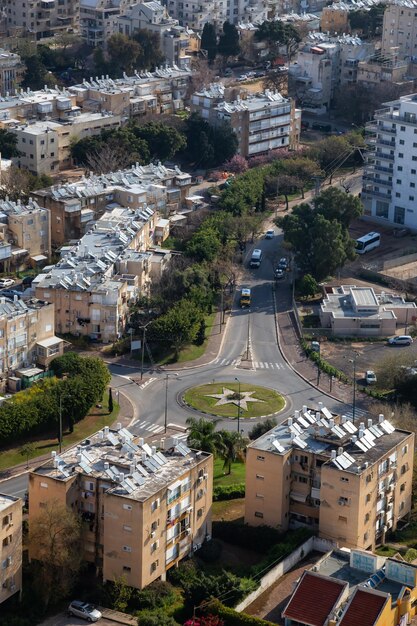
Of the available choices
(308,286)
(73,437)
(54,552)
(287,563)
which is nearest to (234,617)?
(287,563)

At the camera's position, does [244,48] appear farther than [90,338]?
Yes

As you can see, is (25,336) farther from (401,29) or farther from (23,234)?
(401,29)

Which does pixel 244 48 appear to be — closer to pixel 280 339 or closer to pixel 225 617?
pixel 280 339

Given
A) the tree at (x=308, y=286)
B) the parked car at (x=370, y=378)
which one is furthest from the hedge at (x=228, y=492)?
the tree at (x=308, y=286)

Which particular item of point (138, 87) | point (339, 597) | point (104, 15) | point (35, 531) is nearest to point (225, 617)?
point (339, 597)

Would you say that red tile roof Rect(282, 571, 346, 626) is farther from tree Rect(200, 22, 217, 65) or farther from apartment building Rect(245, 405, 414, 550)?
tree Rect(200, 22, 217, 65)

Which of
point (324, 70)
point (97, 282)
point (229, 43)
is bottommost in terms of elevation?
point (97, 282)

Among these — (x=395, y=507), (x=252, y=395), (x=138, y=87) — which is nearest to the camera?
(x=395, y=507)

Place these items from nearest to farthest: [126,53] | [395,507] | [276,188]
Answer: [395,507] < [276,188] < [126,53]
